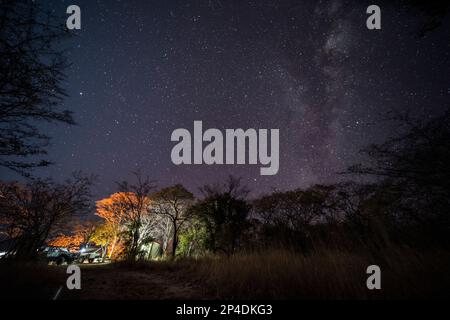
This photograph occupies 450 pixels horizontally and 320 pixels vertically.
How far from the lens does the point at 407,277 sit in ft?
7.61

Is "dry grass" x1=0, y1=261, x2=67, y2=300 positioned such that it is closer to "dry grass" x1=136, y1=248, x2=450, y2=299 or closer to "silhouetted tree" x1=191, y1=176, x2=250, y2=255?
"dry grass" x1=136, y1=248, x2=450, y2=299

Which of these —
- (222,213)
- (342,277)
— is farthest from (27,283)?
(222,213)

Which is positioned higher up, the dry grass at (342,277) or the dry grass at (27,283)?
the dry grass at (342,277)

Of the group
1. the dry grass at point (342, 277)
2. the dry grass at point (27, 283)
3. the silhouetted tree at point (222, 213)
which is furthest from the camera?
the silhouetted tree at point (222, 213)

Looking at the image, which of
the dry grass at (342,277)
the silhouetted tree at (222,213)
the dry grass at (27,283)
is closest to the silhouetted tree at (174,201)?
the silhouetted tree at (222,213)

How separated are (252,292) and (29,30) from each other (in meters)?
6.56

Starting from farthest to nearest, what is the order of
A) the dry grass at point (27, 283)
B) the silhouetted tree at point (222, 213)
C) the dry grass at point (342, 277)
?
the silhouetted tree at point (222, 213)
the dry grass at point (27, 283)
the dry grass at point (342, 277)

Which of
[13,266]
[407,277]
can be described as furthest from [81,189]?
[407,277]

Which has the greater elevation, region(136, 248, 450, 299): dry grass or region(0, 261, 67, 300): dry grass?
region(136, 248, 450, 299): dry grass

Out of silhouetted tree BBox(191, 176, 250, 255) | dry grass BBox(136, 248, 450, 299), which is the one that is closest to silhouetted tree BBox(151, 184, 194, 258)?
silhouetted tree BBox(191, 176, 250, 255)

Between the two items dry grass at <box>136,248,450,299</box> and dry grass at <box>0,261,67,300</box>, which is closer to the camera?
→ dry grass at <box>136,248,450,299</box>

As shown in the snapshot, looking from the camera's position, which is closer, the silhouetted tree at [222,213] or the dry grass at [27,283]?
the dry grass at [27,283]

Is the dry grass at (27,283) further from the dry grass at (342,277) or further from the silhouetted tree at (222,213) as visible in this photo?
the silhouetted tree at (222,213)
